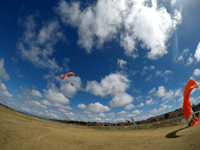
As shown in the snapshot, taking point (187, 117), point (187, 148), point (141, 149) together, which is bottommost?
point (141, 149)

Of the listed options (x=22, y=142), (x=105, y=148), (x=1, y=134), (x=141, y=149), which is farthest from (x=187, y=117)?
(x=1, y=134)

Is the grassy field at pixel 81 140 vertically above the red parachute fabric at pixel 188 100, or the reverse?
the red parachute fabric at pixel 188 100

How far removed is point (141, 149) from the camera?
10.4m

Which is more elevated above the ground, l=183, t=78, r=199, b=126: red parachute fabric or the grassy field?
l=183, t=78, r=199, b=126: red parachute fabric

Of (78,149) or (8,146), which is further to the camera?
(78,149)

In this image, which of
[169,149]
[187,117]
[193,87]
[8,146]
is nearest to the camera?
[169,149]

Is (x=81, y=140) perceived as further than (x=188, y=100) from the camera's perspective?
No

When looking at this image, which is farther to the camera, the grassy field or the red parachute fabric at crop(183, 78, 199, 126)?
the red parachute fabric at crop(183, 78, 199, 126)

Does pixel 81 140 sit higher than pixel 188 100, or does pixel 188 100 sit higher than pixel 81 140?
pixel 188 100

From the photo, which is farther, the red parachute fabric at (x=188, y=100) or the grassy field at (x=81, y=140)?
the red parachute fabric at (x=188, y=100)

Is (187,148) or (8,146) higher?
(187,148)

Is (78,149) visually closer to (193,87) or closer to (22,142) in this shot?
(22,142)

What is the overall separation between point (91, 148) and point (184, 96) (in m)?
17.5

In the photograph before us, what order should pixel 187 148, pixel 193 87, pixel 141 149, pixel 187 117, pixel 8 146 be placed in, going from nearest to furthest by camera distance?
pixel 187 148
pixel 8 146
pixel 141 149
pixel 193 87
pixel 187 117
